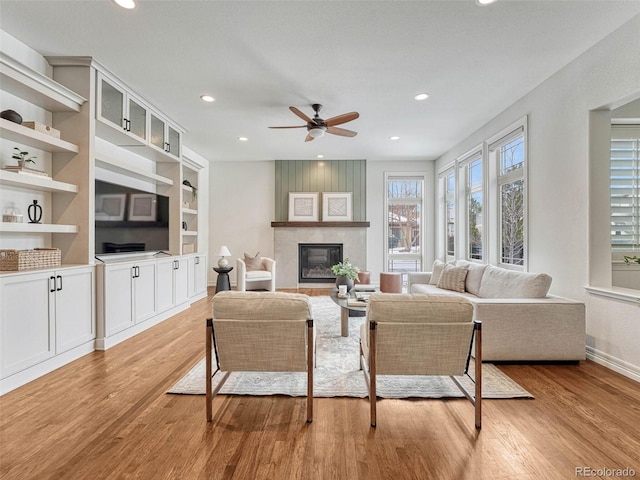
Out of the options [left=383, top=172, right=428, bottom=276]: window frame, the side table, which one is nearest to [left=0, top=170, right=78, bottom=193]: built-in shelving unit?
the side table

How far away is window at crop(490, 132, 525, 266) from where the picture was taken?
4.11 metres

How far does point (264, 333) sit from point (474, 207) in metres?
4.68

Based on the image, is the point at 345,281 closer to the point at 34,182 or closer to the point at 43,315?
the point at 43,315

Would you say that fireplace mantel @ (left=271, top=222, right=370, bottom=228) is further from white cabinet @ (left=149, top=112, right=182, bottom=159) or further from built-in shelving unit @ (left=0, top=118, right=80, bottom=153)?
built-in shelving unit @ (left=0, top=118, right=80, bottom=153)

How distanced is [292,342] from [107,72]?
11.0 ft

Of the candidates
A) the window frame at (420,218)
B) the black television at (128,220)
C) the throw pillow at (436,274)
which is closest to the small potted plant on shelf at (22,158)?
the black television at (128,220)

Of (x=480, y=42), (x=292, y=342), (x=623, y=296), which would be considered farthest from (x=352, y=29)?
(x=623, y=296)

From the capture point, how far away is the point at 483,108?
4.20 metres

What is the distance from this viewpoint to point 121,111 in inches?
140

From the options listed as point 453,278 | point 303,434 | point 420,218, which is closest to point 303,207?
point 420,218

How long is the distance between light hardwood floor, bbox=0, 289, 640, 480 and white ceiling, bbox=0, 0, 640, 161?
2796 mm

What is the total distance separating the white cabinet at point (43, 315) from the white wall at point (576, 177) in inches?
183

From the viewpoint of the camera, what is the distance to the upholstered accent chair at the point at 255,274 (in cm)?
577

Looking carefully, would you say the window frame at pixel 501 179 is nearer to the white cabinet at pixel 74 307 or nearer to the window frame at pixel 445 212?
the window frame at pixel 445 212
